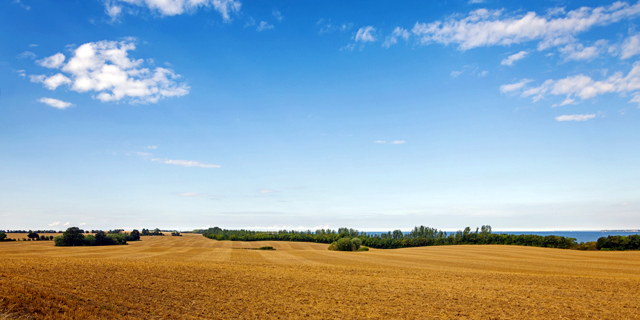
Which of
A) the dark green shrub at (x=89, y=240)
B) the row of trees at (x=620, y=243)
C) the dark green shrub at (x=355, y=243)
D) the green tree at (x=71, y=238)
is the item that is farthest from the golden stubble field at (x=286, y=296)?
the dark green shrub at (x=89, y=240)

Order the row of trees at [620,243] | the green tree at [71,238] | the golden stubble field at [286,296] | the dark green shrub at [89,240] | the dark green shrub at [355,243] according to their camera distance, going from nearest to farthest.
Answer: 1. the golden stubble field at [286,296]
2. the row of trees at [620,243]
3. the green tree at [71,238]
4. the dark green shrub at [89,240]
5. the dark green shrub at [355,243]

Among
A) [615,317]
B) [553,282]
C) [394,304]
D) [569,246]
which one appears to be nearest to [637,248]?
[569,246]

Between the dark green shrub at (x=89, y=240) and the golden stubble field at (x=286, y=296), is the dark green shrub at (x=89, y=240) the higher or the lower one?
the lower one

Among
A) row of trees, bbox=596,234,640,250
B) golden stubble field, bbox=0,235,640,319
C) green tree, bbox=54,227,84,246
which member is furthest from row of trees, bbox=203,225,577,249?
golden stubble field, bbox=0,235,640,319

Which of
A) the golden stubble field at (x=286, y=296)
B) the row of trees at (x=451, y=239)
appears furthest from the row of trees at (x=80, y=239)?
the golden stubble field at (x=286, y=296)

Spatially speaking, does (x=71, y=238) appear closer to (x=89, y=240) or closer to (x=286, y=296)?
(x=89, y=240)

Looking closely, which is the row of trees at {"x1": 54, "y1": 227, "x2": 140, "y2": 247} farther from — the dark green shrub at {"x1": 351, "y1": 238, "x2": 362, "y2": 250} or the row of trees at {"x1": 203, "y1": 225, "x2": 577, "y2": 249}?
the dark green shrub at {"x1": 351, "y1": 238, "x2": 362, "y2": 250}

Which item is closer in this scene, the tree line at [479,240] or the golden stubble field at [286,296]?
the golden stubble field at [286,296]

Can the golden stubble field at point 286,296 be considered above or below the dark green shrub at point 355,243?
above

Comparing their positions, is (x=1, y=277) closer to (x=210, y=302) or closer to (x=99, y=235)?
(x=210, y=302)

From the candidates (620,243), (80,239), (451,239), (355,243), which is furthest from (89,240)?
(620,243)

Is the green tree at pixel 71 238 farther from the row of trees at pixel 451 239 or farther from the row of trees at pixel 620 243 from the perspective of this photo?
the row of trees at pixel 620 243

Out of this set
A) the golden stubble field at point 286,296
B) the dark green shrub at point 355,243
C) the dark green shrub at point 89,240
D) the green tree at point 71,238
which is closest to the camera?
the golden stubble field at point 286,296

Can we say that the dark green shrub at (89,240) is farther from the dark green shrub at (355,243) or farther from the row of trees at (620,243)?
the row of trees at (620,243)
